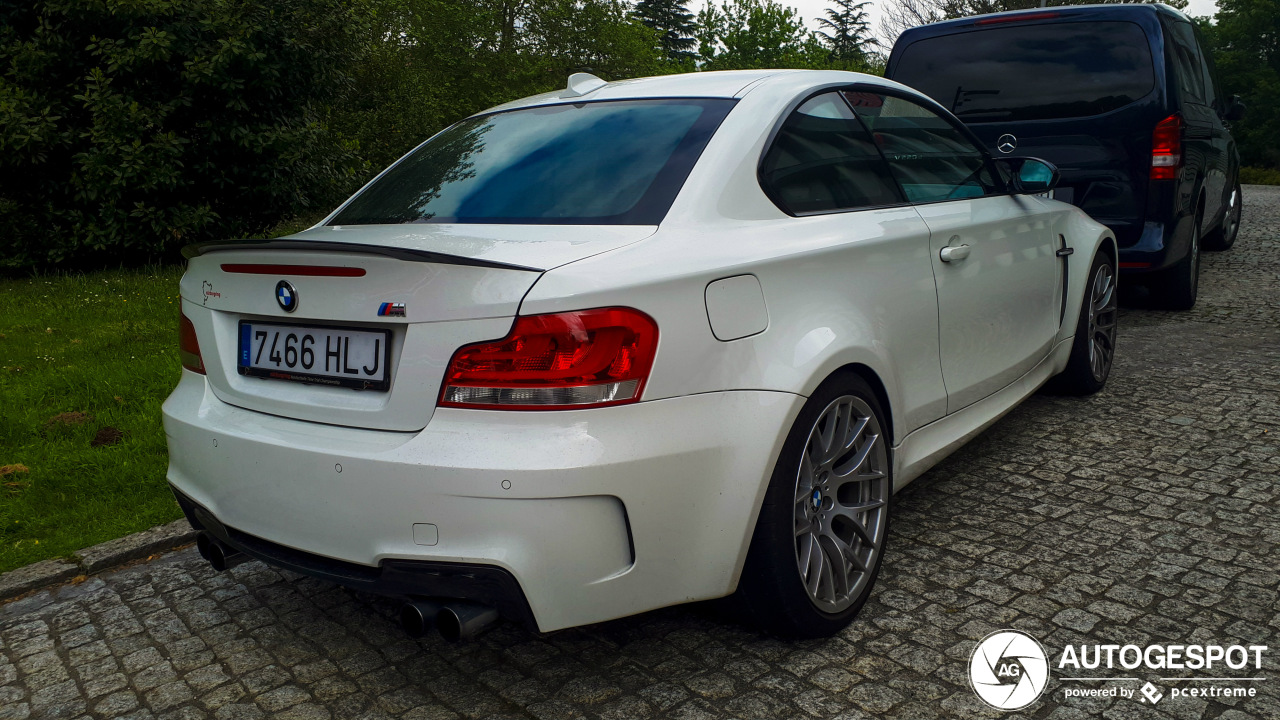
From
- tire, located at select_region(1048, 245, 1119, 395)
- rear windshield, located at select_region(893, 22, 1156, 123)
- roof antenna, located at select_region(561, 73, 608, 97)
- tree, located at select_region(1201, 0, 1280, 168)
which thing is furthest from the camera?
tree, located at select_region(1201, 0, 1280, 168)

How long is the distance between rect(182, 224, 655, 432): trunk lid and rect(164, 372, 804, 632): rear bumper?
0.07 meters

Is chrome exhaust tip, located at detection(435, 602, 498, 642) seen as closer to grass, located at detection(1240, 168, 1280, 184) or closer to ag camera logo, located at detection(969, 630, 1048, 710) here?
ag camera logo, located at detection(969, 630, 1048, 710)

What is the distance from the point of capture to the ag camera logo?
2.61 meters

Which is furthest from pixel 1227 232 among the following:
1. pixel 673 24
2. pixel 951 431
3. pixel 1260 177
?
pixel 673 24

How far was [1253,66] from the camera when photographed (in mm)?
55188

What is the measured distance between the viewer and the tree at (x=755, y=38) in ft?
203

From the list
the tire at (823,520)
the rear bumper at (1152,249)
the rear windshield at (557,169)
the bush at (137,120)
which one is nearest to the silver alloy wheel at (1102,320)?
the rear bumper at (1152,249)

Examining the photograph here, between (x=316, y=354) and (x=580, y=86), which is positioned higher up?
(x=580, y=86)

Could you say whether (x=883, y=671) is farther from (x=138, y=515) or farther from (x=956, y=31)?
(x=956, y=31)

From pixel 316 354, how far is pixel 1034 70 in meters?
6.03

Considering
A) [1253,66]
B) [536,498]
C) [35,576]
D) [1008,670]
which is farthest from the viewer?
[1253,66]

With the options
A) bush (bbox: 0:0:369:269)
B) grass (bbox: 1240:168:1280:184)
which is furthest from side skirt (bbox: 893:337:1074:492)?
grass (bbox: 1240:168:1280:184)

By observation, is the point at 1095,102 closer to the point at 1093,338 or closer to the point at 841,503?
the point at 1093,338

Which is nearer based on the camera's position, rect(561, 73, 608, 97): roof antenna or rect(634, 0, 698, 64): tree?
rect(561, 73, 608, 97): roof antenna
